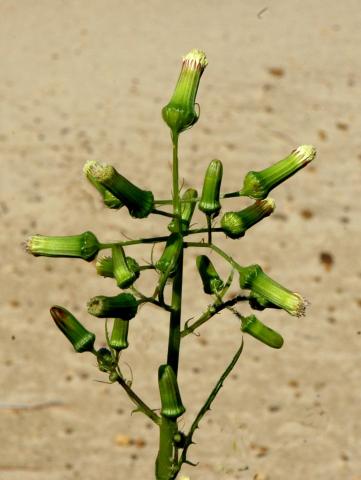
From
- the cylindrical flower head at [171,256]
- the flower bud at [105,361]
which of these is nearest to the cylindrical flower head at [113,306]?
the cylindrical flower head at [171,256]

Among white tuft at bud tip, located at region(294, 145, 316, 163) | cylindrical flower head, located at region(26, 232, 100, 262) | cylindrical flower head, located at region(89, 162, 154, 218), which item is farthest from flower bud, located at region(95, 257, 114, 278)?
white tuft at bud tip, located at region(294, 145, 316, 163)

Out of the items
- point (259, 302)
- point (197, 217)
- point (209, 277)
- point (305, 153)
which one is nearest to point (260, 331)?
point (259, 302)

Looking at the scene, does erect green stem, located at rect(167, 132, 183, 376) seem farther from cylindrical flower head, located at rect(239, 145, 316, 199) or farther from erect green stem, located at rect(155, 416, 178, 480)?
cylindrical flower head, located at rect(239, 145, 316, 199)

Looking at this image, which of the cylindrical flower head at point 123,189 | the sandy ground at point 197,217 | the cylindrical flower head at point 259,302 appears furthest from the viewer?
the sandy ground at point 197,217

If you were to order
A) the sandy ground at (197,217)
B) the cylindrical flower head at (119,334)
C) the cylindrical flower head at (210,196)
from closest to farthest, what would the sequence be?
the cylindrical flower head at (210,196) → the cylindrical flower head at (119,334) → the sandy ground at (197,217)

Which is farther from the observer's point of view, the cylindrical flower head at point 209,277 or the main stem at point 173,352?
the cylindrical flower head at point 209,277

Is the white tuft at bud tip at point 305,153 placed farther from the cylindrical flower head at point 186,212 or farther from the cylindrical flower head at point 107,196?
the cylindrical flower head at point 107,196

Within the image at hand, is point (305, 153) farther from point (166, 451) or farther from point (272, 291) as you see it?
point (166, 451)

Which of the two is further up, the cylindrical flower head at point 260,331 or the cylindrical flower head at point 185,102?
the cylindrical flower head at point 185,102
